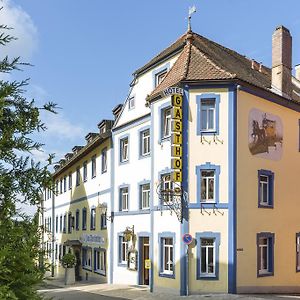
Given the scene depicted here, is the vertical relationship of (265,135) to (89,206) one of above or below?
above

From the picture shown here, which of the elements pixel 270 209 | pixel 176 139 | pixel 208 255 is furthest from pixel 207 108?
pixel 208 255

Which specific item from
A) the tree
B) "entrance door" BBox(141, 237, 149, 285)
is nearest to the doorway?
"entrance door" BBox(141, 237, 149, 285)

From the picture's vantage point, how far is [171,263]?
22.4m

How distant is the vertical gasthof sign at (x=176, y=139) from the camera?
853 inches

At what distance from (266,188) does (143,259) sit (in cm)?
761

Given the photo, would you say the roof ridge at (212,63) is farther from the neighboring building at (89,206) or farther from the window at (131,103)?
the neighboring building at (89,206)

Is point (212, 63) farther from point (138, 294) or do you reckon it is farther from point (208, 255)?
point (138, 294)

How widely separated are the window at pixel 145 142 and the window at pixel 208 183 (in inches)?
196

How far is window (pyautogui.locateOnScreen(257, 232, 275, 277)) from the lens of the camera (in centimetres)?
2245

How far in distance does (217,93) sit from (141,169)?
22.3ft

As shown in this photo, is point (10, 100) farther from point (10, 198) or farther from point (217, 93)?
point (217, 93)

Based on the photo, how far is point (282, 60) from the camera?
996 inches

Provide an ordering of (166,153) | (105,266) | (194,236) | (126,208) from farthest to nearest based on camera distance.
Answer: (105,266)
(126,208)
(166,153)
(194,236)

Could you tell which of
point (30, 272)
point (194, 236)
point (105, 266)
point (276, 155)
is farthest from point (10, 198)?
point (105, 266)
